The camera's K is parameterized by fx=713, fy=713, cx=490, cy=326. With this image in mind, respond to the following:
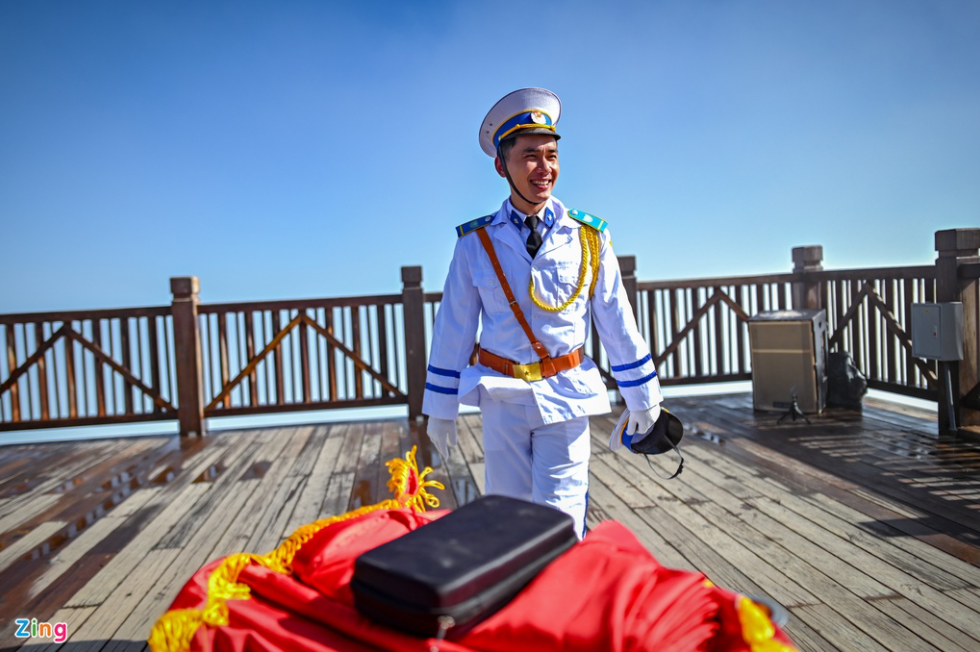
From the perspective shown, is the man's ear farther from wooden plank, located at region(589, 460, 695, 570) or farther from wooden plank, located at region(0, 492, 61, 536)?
wooden plank, located at region(0, 492, 61, 536)

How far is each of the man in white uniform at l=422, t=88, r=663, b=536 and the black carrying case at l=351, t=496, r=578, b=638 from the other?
812mm

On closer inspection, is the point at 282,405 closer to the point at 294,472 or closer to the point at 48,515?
the point at 294,472

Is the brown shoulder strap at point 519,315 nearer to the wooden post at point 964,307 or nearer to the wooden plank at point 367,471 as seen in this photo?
the wooden plank at point 367,471

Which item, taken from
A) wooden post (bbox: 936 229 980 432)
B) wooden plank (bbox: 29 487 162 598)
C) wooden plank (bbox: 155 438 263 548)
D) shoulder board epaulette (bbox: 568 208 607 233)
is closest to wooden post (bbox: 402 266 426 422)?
wooden plank (bbox: 155 438 263 548)

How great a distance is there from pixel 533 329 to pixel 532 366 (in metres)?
0.12

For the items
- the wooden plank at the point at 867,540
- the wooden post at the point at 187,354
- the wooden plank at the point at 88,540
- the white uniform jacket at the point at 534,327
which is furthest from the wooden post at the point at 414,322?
the white uniform jacket at the point at 534,327

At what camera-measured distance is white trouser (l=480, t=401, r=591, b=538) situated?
7.57 ft

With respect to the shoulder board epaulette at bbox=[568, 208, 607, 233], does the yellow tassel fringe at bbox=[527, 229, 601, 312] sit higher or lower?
lower

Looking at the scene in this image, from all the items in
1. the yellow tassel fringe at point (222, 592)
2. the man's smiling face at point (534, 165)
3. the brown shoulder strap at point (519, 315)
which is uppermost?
the man's smiling face at point (534, 165)

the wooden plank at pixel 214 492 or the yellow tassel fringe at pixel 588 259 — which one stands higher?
the yellow tassel fringe at pixel 588 259

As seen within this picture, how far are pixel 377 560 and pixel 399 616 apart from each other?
111 millimetres

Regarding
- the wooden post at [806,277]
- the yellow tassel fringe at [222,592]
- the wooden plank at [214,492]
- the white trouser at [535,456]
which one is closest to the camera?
the yellow tassel fringe at [222,592]

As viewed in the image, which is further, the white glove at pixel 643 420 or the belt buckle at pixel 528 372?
the white glove at pixel 643 420

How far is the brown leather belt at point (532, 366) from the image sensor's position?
7.75 ft
